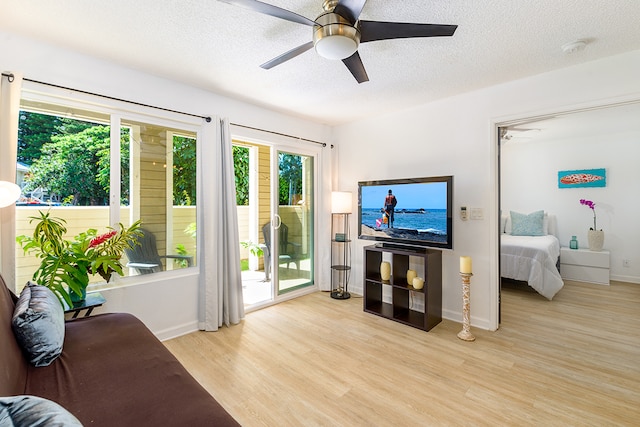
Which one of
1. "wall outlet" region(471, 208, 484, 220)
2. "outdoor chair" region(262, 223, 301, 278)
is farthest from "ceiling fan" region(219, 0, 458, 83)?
"outdoor chair" region(262, 223, 301, 278)

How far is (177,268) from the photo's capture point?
2900 mm

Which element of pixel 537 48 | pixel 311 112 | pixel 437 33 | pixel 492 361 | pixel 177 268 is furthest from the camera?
pixel 311 112

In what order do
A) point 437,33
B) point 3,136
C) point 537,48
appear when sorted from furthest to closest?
point 537,48 < point 3,136 < point 437,33

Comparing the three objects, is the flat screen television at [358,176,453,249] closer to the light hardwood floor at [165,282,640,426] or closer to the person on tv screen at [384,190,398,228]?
the person on tv screen at [384,190,398,228]

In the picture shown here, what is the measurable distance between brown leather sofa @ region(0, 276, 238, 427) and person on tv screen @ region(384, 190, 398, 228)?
2531 millimetres

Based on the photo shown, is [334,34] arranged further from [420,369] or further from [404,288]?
[404,288]

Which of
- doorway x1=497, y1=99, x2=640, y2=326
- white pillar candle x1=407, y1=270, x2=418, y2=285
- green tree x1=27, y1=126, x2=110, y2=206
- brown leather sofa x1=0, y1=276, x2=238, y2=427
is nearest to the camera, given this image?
brown leather sofa x1=0, y1=276, x2=238, y2=427

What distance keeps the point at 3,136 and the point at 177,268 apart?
160cm

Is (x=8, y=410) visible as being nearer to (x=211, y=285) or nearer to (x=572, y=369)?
(x=211, y=285)

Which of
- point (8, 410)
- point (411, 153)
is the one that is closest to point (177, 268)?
point (8, 410)

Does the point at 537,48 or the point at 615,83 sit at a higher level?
the point at 537,48

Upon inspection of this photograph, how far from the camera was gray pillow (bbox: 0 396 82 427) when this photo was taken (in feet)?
2.17

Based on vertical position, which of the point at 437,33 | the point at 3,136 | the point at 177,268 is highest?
the point at 437,33

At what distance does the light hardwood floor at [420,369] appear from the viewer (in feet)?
5.76
